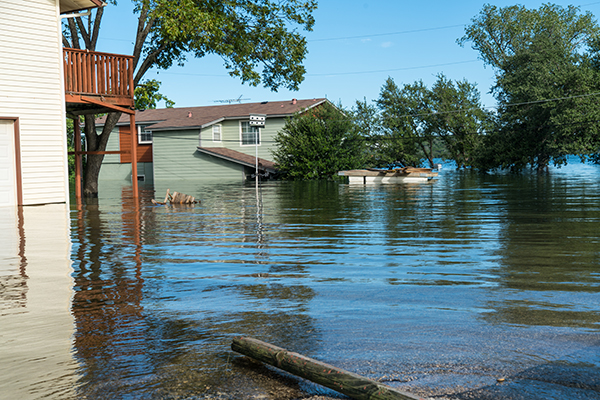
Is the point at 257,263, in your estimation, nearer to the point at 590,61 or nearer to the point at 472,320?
the point at 472,320

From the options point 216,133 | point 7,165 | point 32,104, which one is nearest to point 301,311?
point 7,165

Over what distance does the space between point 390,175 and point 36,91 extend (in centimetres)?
1994

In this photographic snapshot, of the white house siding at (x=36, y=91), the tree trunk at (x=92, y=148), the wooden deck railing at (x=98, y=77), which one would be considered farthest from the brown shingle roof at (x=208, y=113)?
the white house siding at (x=36, y=91)

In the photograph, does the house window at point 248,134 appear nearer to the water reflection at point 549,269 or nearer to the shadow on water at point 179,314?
the water reflection at point 549,269

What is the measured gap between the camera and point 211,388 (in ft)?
9.59

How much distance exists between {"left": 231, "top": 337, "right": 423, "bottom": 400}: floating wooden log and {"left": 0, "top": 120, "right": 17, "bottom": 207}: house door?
14.2 meters

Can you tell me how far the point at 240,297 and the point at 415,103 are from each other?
162 ft

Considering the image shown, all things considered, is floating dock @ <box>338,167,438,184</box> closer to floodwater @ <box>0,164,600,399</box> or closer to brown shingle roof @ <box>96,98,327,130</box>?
brown shingle roof @ <box>96,98,327,130</box>

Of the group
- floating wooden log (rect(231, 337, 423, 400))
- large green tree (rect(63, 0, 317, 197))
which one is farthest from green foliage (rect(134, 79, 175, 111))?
floating wooden log (rect(231, 337, 423, 400))

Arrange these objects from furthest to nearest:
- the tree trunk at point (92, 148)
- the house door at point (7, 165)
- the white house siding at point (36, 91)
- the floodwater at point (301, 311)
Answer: the tree trunk at point (92, 148), the house door at point (7, 165), the white house siding at point (36, 91), the floodwater at point (301, 311)

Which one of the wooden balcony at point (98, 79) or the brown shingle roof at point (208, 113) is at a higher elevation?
the brown shingle roof at point (208, 113)

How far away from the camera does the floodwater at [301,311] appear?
301 cm

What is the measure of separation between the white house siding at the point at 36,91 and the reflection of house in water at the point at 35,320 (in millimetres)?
7688

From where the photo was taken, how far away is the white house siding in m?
15.1
